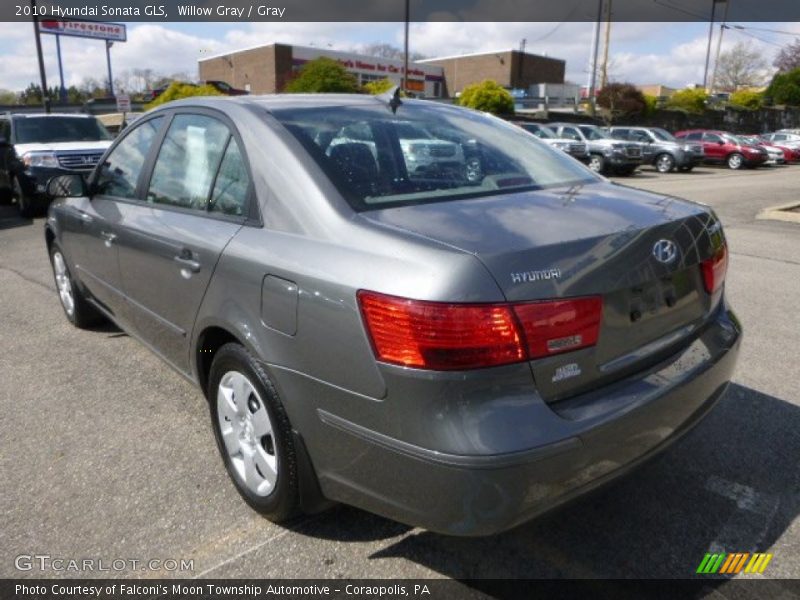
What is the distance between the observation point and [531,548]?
8.22 feet

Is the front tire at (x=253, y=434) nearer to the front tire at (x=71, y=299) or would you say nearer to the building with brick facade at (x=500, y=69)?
the front tire at (x=71, y=299)

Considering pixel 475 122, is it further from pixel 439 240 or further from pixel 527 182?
pixel 439 240

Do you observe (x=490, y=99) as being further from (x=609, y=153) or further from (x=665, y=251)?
(x=665, y=251)

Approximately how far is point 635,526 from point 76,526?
89.0 inches

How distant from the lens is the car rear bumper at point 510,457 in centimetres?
187

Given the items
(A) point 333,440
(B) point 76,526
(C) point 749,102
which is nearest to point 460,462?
(A) point 333,440

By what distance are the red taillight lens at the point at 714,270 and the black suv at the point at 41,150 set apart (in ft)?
34.0

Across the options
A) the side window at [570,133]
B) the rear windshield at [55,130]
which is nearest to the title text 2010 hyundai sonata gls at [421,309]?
the rear windshield at [55,130]

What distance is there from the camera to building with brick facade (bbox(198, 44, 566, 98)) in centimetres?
6344

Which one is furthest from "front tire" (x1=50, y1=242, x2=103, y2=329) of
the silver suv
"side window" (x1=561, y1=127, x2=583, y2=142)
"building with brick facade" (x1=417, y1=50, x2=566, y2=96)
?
"building with brick facade" (x1=417, y1=50, x2=566, y2=96)

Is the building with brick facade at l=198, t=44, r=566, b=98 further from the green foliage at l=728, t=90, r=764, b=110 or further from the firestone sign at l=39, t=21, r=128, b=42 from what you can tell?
the green foliage at l=728, t=90, r=764, b=110

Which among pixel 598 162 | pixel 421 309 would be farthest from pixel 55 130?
pixel 598 162

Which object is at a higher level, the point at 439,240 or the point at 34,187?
the point at 439,240

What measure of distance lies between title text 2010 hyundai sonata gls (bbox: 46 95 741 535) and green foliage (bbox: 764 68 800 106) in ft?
210
